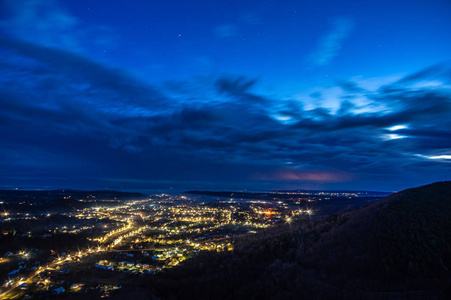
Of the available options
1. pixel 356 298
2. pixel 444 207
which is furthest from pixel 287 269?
pixel 444 207

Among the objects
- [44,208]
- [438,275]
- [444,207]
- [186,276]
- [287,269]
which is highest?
[444,207]

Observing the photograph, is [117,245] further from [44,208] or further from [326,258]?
[44,208]

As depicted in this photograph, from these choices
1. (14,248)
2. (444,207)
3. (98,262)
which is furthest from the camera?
(14,248)

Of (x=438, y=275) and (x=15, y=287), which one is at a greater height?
(x=438, y=275)

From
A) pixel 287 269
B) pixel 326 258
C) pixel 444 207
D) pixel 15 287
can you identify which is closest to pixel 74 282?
pixel 15 287

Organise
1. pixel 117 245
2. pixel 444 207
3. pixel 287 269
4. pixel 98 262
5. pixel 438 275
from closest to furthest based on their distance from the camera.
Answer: pixel 438 275 → pixel 287 269 → pixel 444 207 → pixel 98 262 → pixel 117 245

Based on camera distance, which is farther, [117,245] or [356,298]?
[117,245]
